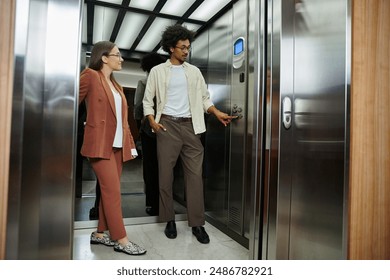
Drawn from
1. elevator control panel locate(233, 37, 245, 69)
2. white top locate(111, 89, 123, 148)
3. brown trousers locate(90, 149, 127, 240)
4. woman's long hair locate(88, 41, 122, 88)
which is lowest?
brown trousers locate(90, 149, 127, 240)

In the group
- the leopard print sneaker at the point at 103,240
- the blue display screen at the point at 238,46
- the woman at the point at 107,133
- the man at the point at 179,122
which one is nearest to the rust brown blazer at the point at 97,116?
the woman at the point at 107,133

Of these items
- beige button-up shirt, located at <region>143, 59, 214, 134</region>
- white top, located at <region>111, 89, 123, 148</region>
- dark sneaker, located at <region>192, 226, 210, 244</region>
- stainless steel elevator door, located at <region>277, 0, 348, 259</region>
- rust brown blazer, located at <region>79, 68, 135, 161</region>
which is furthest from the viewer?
beige button-up shirt, located at <region>143, 59, 214, 134</region>

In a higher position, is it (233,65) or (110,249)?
(233,65)

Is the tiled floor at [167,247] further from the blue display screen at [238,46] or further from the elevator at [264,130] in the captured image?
the blue display screen at [238,46]

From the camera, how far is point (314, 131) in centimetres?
131

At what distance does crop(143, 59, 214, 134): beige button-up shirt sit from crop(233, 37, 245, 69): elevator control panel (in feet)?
1.11

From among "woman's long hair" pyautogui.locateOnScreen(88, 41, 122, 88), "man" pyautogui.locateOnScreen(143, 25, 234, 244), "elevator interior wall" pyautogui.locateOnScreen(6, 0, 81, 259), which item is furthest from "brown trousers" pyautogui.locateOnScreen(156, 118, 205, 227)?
"elevator interior wall" pyautogui.locateOnScreen(6, 0, 81, 259)

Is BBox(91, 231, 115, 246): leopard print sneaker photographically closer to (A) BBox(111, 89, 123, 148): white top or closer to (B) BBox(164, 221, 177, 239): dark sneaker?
(B) BBox(164, 221, 177, 239): dark sneaker

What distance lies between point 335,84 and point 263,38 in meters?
0.45

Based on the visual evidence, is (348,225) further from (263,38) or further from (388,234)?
(263,38)

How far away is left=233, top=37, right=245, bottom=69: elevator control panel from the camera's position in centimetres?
214
